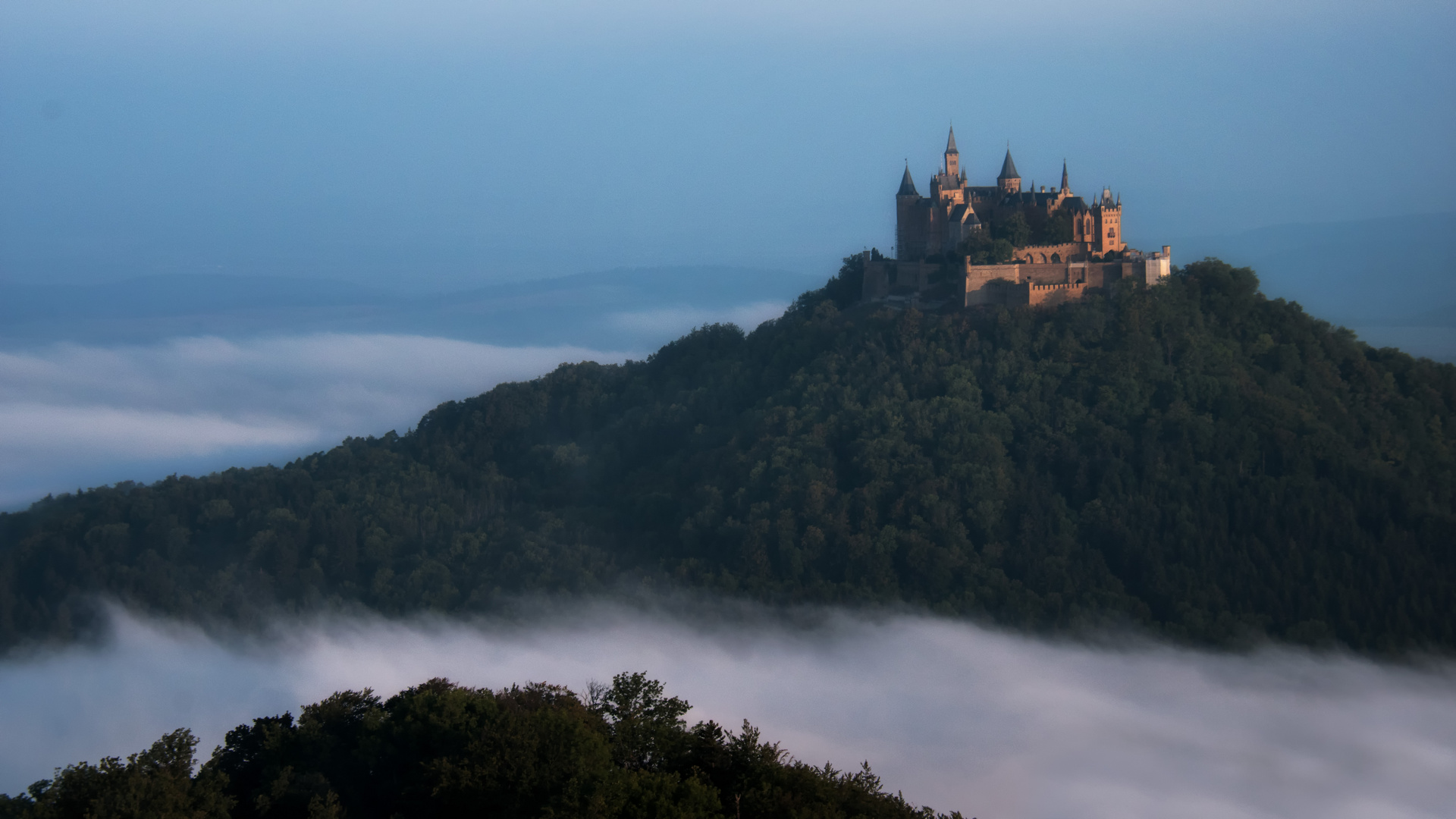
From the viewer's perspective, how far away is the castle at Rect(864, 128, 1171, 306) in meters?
55.7

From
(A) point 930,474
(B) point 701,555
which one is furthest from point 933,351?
(B) point 701,555

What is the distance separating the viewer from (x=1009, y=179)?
192 feet

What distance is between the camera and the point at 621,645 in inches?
2201

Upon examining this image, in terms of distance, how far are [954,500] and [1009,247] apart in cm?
1006

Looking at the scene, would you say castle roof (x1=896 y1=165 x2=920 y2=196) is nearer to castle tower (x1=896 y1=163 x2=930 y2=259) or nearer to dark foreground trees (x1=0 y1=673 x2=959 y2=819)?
castle tower (x1=896 y1=163 x2=930 y2=259)

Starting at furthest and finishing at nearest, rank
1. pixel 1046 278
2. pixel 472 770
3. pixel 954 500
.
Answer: pixel 1046 278 → pixel 954 500 → pixel 472 770

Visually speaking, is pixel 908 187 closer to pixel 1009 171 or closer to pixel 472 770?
pixel 1009 171

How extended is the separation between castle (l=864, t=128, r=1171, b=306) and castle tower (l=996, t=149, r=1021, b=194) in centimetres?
3

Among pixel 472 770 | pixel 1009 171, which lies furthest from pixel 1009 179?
pixel 472 770

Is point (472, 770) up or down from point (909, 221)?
down

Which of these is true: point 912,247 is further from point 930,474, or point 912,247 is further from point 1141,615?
point 1141,615

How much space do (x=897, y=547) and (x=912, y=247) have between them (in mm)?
13907

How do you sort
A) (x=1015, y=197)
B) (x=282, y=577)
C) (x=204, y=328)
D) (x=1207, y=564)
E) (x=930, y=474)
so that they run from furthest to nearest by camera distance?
1. (x=204, y=328)
2. (x=282, y=577)
3. (x=1015, y=197)
4. (x=930, y=474)
5. (x=1207, y=564)

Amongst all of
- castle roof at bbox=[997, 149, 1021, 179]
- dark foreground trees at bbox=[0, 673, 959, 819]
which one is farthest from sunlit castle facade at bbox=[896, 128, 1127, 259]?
dark foreground trees at bbox=[0, 673, 959, 819]
